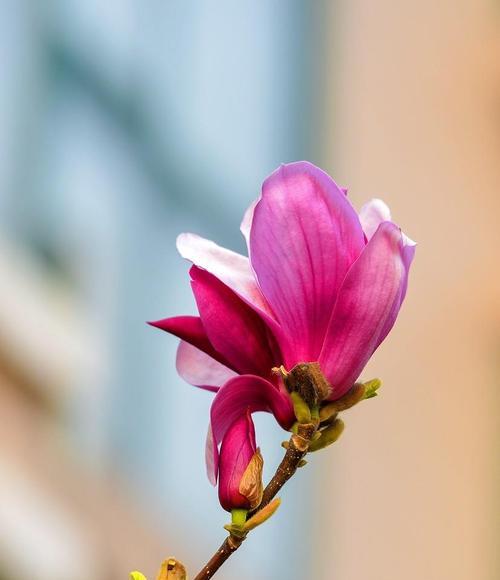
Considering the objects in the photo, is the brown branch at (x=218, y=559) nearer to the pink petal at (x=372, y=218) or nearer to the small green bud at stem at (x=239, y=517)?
the small green bud at stem at (x=239, y=517)

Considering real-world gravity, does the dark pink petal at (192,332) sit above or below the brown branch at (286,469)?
above

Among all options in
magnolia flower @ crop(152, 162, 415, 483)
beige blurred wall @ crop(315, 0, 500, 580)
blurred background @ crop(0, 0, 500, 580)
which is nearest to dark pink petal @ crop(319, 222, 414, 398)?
magnolia flower @ crop(152, 162, 415, 483)

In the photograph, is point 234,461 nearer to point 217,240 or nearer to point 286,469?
point 286,469

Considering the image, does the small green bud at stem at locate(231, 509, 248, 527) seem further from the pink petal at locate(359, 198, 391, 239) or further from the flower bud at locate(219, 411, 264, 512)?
the pink petal at locate(359, 198, 391, 239)

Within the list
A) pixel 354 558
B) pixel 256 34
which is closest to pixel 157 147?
pixel 256 34

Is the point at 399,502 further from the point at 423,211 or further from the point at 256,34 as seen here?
the point at 256,34

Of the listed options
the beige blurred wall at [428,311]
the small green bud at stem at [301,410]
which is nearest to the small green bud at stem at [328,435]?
the small green bud at stem at [301,410]
